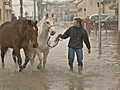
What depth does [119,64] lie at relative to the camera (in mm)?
13523

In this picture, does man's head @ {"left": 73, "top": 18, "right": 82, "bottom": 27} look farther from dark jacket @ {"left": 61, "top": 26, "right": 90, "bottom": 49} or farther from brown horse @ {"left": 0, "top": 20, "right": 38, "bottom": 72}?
brown horse @ {"left": 0, "top": 20, "right": 38, "bottom": 72}

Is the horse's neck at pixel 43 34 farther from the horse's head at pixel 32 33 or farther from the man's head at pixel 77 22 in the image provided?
the man's head at pixel 77 22

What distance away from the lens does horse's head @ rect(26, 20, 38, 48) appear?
11219mm

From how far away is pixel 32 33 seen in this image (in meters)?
11.3

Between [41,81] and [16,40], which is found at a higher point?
[16,40]

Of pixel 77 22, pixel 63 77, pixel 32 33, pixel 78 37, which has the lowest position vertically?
pixel 63 77

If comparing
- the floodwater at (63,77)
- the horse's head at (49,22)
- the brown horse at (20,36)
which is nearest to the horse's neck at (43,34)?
the horse's head at (49,22)

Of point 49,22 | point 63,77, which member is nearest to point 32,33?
point 49,22

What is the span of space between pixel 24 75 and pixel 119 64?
3.61 meters

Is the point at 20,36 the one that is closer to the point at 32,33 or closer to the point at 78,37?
the point at 32,33

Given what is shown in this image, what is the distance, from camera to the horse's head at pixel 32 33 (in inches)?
442

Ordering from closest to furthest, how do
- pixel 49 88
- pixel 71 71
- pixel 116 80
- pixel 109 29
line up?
pixel 49 88
pixel 116 80
pixel 71 71
pixel 109 29

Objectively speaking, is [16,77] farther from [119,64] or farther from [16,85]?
[119,64]

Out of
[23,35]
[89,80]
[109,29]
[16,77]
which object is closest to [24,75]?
[16,77]
